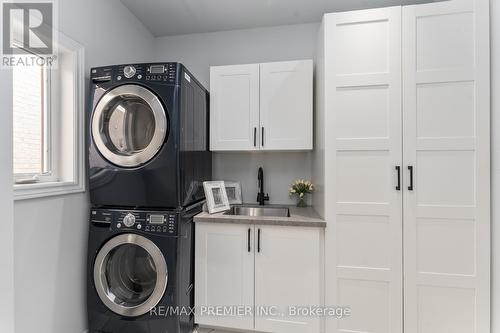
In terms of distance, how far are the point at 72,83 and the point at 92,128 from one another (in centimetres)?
34

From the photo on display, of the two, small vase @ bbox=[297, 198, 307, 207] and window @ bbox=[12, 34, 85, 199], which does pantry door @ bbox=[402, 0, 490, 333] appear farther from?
window @ bbox=[12, 34, 85, 199]

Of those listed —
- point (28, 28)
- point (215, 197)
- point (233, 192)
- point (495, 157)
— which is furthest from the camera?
point (233, 192)

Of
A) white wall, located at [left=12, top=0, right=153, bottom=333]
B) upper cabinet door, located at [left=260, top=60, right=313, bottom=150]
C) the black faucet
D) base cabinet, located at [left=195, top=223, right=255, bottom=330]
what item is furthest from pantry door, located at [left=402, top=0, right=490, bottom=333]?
white wall, located at [left=12, top=0, right=153, bottom=333]

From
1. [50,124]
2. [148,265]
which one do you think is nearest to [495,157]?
[148,265]

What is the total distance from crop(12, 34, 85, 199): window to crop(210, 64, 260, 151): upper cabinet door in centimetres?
103

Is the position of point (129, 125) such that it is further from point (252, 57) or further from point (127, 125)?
point (252, 57)

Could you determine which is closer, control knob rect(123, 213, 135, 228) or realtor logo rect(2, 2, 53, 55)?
realtor logo rect(2, 2, 53, 55)

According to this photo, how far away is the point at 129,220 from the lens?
1.70 m

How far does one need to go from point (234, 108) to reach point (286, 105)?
47 cm

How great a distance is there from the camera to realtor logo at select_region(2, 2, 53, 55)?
1.35m

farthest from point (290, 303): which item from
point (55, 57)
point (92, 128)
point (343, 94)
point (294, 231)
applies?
point (55, 57)

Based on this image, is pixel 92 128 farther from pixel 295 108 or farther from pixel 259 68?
pixel 295 108

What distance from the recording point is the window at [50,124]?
57.8 inches

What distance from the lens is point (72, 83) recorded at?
171cm
